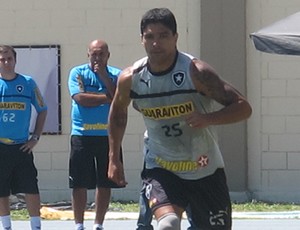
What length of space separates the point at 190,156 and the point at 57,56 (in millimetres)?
7333

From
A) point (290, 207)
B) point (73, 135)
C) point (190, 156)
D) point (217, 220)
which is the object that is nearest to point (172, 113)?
point (190, 156)

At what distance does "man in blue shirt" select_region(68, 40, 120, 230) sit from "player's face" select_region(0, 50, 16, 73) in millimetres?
726

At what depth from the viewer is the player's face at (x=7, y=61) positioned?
30.6 feet

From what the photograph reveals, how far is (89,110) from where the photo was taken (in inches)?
378

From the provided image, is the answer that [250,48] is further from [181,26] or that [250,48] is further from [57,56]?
[57,56]

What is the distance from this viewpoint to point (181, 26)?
43.8ft

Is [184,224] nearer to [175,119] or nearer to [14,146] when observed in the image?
[14,146]

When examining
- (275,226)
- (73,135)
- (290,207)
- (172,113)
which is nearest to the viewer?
(172,113)

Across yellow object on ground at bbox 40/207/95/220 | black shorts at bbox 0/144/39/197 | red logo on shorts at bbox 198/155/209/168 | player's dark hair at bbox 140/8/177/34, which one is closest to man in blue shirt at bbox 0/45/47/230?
black shorts at bbox 0/144/39/197

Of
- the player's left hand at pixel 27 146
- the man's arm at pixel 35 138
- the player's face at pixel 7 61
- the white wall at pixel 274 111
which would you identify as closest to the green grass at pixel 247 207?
the white wall at pixel 274 111

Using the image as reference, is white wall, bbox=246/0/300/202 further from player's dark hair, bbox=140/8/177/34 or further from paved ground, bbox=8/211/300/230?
player's dark hair, bbox=140/8/177/34

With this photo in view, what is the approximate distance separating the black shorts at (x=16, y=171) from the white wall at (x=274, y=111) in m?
4.88

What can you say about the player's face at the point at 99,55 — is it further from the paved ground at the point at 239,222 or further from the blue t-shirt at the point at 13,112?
the paved ground at the point at 239,222

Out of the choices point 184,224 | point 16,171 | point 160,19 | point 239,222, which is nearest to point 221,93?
point 160,19
